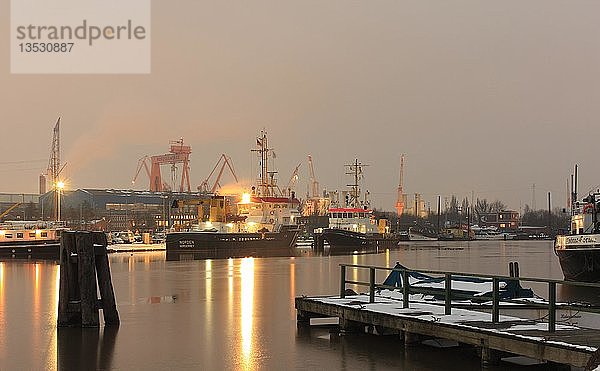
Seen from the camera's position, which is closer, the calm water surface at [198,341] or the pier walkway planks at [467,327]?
the pier walkway planks at [467,327]

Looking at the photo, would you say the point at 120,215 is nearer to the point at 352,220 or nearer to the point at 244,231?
the point at 352,220

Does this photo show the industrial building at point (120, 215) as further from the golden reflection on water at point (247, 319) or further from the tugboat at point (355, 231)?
the golden reflection on water at point (247, 319)

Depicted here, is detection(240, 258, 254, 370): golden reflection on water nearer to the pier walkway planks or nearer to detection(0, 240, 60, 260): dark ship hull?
the pier walkway planks

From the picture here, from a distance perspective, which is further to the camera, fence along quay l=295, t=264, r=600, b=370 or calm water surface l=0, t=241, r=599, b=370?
calm water surface l=0, t=241, r=599, b=370

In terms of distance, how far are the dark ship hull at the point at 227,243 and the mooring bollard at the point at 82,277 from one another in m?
61.2

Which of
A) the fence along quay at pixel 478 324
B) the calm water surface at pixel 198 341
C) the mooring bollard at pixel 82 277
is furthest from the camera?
the mooring bollard at pixel 82 277

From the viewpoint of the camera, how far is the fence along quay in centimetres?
1163

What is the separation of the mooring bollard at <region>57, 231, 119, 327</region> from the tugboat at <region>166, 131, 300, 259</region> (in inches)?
2291

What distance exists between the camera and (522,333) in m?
12.7

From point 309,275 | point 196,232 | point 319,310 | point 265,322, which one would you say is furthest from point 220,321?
point 196,232

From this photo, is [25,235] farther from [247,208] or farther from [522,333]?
[522,333]

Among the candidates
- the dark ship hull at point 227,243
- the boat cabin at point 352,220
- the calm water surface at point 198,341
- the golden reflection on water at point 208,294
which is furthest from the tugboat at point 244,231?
the calm water surface at point 198,341

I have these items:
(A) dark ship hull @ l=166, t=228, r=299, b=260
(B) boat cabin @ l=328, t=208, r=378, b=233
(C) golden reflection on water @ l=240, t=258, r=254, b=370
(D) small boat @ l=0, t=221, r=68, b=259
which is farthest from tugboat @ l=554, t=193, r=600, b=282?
(B) boat cabin @ l=328, t=208, r=378, b=233

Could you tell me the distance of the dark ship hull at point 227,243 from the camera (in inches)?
3211
